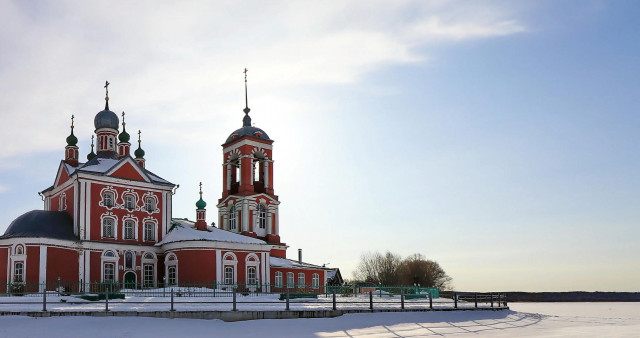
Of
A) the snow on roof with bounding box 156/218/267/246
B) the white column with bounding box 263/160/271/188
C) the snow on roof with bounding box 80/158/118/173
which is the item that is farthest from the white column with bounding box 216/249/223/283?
the white column with bounding box 263/160/271/188

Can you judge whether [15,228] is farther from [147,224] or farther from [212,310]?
[212,310]

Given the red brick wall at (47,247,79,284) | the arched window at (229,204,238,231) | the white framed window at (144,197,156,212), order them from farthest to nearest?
the arched window at (229,204,238,231), the white framed window at (144,197,156,212), the red brick wall at (47,247,79,284)

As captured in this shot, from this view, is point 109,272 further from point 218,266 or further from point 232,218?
point 232,218

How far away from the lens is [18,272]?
41.3m

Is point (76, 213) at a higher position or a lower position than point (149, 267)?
higher

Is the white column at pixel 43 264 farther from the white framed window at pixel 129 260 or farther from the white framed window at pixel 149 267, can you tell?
the white framed window at pixel 149 267

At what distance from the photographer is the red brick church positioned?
42.1 metres

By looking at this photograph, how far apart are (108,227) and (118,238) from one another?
1.05 metres

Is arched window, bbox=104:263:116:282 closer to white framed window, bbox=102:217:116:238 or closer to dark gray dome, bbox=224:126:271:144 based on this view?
white framed window, bbox=102:217:116:238

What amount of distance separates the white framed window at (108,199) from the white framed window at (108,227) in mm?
1010

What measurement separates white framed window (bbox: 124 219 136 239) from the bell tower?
414 inches

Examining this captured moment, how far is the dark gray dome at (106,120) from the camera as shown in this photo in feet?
168

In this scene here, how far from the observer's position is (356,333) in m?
19.3

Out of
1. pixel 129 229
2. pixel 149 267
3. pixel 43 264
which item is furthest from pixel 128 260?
pixel 43 264
